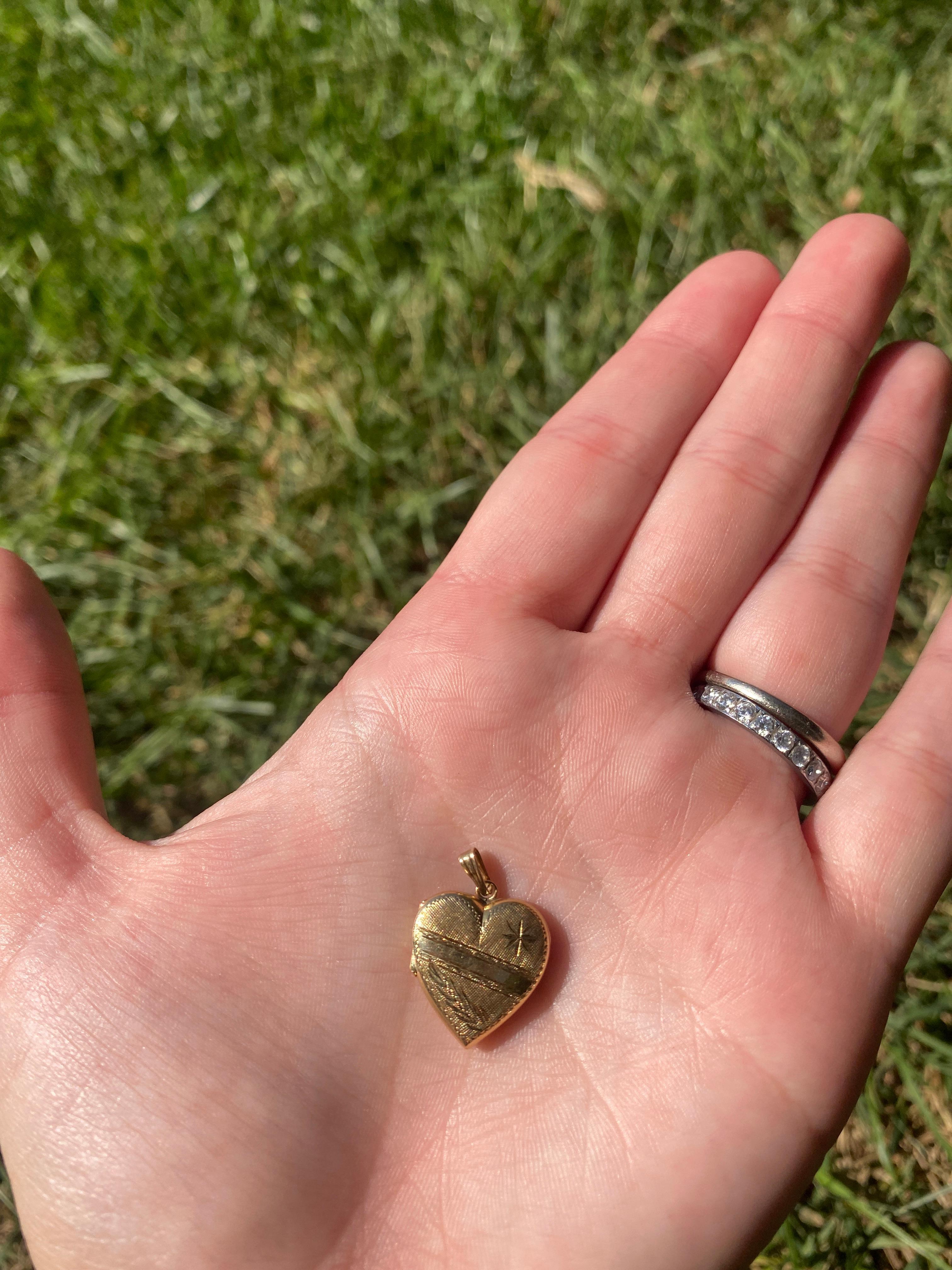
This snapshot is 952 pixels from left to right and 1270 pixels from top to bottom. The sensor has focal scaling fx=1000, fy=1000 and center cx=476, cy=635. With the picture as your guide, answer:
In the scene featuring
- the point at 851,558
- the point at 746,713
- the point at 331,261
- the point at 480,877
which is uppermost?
the point at 331,261

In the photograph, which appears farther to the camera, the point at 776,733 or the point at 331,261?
the point at 331,261

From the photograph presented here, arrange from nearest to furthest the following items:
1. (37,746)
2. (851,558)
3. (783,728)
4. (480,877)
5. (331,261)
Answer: (37,746), (480,877), (783,728), (851,558), (331,261)

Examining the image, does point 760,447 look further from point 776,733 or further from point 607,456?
point 776,733

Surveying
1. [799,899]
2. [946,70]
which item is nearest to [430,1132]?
[799,899]

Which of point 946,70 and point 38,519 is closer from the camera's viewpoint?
point 38,519

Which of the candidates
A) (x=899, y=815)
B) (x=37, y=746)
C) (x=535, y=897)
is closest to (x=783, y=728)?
(x=899, y=815)

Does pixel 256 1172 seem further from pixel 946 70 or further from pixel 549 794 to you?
pixel 946 70
